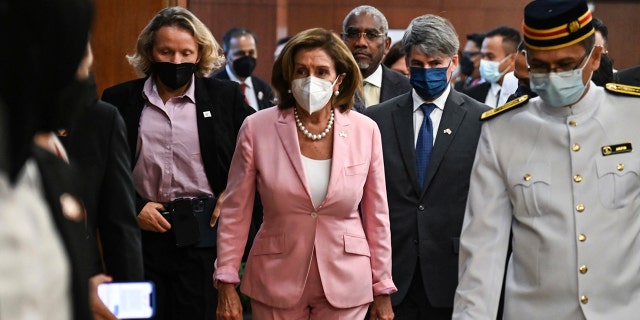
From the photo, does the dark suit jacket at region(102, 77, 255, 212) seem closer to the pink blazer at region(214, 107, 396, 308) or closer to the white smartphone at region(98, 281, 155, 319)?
the pink blazer at region(214, 107, 396, 308)

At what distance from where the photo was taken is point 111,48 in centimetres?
667

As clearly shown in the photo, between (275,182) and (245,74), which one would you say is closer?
(275,182)

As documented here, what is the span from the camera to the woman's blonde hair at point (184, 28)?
5523 mm

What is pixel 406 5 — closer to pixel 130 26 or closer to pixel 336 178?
pixel 130 26

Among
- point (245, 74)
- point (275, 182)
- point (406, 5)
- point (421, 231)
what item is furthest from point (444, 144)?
point (406, 5)

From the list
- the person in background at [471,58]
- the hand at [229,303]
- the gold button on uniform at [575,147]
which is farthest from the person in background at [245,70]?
the gold button on uniform at [575,147]

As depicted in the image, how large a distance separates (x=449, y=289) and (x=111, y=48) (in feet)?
9.09

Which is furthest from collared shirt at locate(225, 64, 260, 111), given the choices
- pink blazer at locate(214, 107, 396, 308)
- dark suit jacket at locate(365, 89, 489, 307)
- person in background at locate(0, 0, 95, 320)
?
person in background at locate(0, 0, 95, 320)

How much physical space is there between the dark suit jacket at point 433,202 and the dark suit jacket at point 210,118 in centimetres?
81

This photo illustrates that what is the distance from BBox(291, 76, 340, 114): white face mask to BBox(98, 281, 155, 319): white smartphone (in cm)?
207

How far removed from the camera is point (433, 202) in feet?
16.1

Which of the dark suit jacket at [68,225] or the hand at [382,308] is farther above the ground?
the dark suit jacket at [68,225]

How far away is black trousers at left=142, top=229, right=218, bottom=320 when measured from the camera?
5.33 meters

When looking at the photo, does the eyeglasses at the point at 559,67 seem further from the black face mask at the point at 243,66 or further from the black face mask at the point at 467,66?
the black face mask at the point at 467,66
